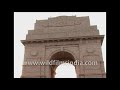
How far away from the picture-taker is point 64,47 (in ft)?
78.5

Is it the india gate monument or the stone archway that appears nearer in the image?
the india gate monument

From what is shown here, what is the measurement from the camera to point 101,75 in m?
22.2

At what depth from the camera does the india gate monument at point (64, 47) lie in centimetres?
2302

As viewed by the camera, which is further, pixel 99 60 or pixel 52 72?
pixel 52 72

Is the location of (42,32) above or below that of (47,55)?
→ above

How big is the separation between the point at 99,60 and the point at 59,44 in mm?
4449

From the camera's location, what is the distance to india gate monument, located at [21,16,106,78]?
75.5ft

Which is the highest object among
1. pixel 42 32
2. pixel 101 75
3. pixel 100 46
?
pixel 42 32

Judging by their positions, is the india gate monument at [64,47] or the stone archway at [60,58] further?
the stone archway at [60,58]

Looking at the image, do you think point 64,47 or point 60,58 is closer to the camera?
point 64,47

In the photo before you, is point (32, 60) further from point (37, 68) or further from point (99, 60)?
Result: point (99, 60)

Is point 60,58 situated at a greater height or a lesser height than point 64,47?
lesser
